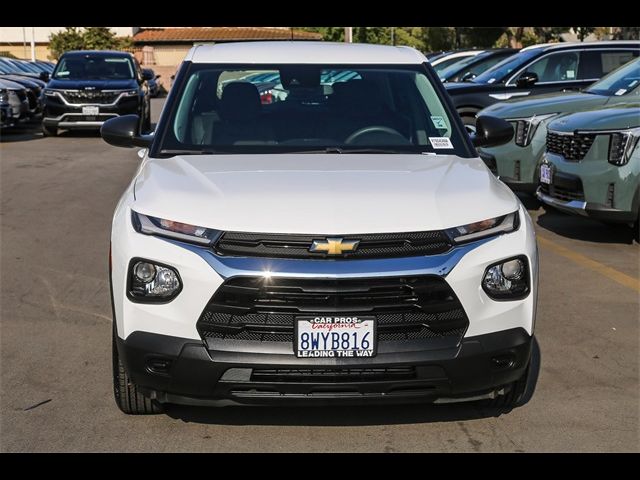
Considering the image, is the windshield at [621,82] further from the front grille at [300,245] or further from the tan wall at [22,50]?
the tan wall at [22,50]

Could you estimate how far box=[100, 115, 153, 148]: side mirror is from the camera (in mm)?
5891

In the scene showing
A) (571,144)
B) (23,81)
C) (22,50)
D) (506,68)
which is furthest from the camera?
(22,50)

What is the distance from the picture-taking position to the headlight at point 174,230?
4.23 m

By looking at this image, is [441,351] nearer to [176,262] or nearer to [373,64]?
[176,262]

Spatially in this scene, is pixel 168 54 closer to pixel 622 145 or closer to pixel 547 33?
pixel 547 33

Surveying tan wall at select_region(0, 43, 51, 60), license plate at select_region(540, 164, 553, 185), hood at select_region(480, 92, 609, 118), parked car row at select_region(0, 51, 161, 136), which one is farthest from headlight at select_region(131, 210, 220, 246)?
tan wall at select_region(0, 43, 51, 60)

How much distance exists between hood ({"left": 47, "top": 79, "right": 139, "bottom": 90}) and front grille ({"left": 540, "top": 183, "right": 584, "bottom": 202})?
12.5 m

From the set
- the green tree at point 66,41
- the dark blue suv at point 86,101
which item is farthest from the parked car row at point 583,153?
the green tree at point 66,41

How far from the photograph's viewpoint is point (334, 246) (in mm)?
4188

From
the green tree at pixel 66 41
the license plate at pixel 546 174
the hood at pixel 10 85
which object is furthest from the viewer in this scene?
the green tree at pixel 66 41

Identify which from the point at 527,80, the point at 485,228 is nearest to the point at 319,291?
the point at 485,228

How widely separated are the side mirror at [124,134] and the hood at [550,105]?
608 centimetres

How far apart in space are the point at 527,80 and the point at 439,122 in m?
8.77
